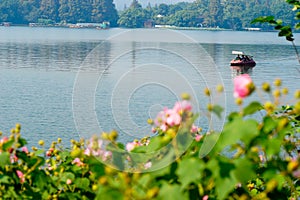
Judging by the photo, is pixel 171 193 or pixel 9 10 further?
pixel 9 10

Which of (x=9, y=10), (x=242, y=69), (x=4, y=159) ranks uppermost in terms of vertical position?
(x=4, y=159)

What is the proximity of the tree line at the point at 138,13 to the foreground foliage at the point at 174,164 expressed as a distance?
127774mm

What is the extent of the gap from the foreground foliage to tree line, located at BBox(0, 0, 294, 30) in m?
128

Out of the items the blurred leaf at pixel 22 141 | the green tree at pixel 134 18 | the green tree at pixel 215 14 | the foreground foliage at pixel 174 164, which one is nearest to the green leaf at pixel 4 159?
the foreground foliage at pixel 174 164

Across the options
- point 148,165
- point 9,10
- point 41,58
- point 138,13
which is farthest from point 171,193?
point 9,10

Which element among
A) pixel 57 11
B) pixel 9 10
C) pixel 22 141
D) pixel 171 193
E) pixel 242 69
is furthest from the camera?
pixel 57 11

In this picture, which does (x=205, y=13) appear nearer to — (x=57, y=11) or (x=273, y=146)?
(x=57, y=11)

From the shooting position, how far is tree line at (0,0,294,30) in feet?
436

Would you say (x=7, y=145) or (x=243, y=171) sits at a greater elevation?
(x=243, y=171)

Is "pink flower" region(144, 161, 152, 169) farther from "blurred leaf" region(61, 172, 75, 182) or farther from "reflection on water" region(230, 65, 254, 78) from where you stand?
"reflection on water" region(230, 65, 254, 78)

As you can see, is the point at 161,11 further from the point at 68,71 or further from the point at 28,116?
the point at 28,116

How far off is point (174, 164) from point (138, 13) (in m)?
131

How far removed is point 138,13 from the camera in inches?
5182

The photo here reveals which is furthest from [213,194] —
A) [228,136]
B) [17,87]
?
[17,87]
